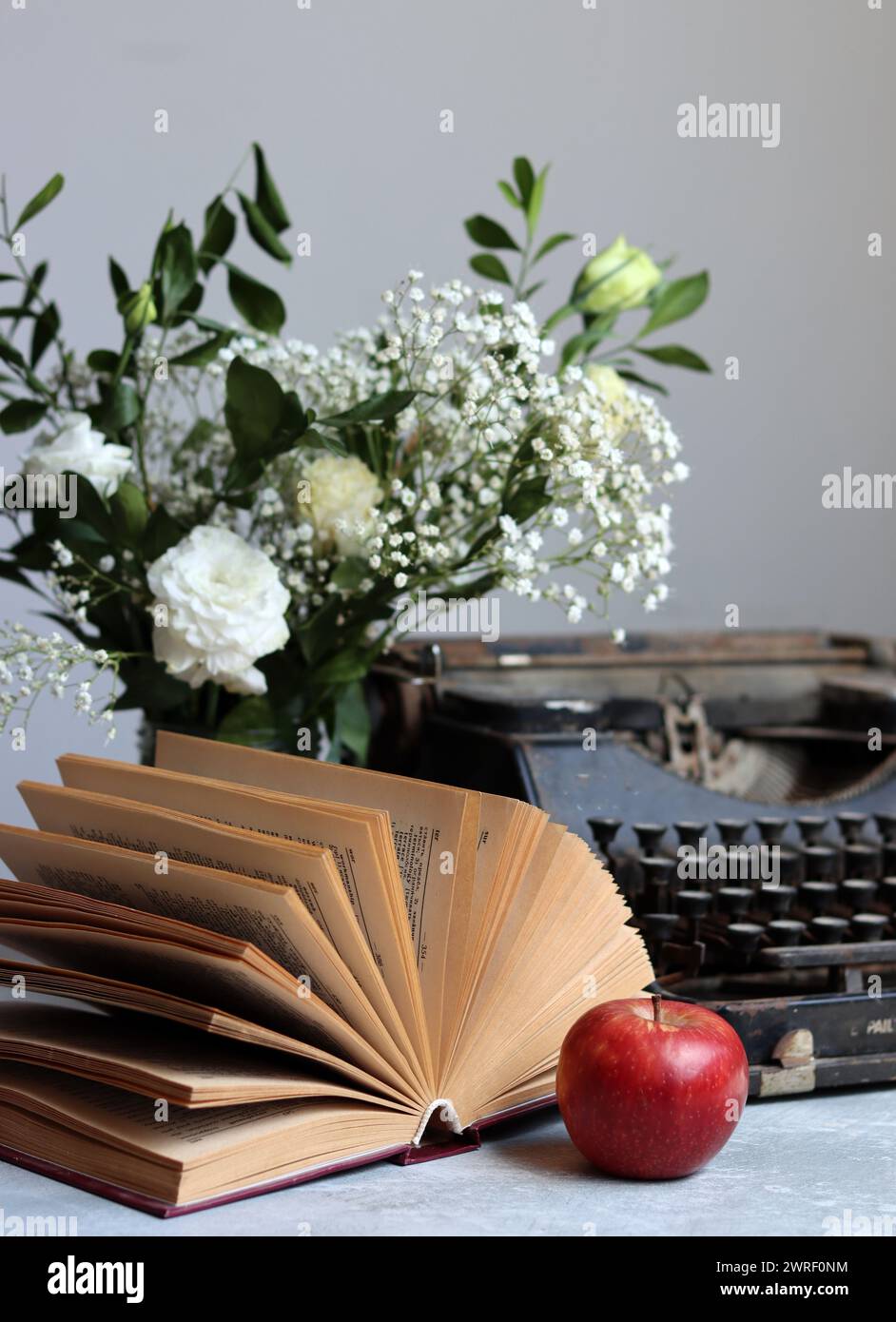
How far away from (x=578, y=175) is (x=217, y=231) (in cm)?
140

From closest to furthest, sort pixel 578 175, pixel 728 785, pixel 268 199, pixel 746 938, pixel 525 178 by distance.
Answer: pixel 746 938 < pixel 268 199 < pixel 525 178 < pixel 728 785 < pixel 578 175

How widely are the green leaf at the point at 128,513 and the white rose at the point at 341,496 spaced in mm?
166

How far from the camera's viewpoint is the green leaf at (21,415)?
1.43 meters

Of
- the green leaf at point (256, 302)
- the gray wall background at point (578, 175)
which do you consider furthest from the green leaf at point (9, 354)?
the gray wall background at point (578, 175)

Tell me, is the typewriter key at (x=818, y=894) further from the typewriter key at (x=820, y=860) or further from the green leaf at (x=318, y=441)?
the green leaf at (x=318, y=441)

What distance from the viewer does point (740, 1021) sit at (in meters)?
1.18

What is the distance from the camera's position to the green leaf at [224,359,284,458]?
51.7 inches

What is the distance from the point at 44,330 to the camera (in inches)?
59.7

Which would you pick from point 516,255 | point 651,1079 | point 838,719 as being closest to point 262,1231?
point 651,1079

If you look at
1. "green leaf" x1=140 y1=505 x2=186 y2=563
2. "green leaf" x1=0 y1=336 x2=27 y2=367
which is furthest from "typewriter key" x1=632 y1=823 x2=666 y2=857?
"green leaf" x1=0 y1=336 x2=27 y2=367

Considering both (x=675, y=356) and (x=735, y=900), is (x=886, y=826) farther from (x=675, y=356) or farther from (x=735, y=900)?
(x=675, y=356)

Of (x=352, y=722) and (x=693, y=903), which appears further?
(x=352, y=722)

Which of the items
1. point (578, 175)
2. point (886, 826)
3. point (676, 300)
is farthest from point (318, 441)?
point (578, 175)

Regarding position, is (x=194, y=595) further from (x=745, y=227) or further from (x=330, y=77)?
(x=745, y=227)
